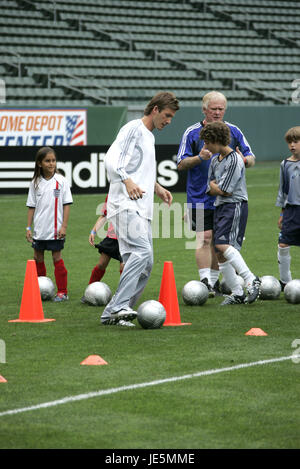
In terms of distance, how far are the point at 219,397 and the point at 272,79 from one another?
29.4 metres

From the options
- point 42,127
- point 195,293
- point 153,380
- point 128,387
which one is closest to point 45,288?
point 195,293

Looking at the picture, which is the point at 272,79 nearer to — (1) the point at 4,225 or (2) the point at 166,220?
(2) the point at 166,220

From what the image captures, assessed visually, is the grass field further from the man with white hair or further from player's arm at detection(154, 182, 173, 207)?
player's arm at detection(154, 182, 173, 207)

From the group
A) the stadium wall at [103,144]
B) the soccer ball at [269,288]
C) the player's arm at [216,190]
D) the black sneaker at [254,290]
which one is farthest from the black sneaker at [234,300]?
the stadium wall at [103,144]

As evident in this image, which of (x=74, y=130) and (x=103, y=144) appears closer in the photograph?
(x=74, y=130)

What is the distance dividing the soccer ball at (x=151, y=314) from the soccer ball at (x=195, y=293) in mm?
1372

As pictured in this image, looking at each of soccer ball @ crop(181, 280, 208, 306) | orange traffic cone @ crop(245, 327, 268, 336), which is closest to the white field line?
orange traffic cone @ crop(245, 327, 268, 336)

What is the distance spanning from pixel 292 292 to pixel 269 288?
37 centimetres

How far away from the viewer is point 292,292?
31.2 ft

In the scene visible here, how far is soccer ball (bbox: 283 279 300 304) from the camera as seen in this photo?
951cm

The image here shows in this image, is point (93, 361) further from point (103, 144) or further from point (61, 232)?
point (103, 144)

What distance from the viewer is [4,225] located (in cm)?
1700

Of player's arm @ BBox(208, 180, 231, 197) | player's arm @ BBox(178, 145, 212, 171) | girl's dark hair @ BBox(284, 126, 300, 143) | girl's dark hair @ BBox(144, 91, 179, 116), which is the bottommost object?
player's arm @ BBox(208, 180, 231, 197)

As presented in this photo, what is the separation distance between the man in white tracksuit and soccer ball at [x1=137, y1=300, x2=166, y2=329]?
0.12 meters
